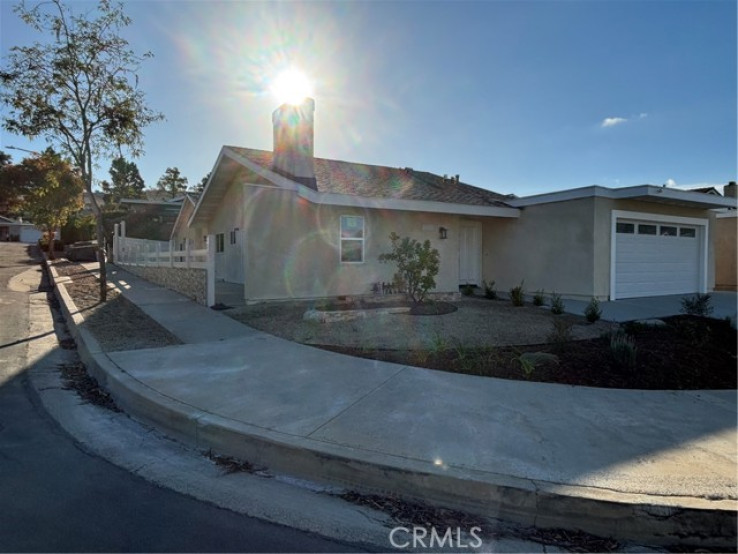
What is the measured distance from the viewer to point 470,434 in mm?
4023

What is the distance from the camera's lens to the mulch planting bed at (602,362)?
582 cm

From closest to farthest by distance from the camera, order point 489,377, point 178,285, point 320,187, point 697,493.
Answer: point 697,493
point 489,377
point 320,187
point 178,285

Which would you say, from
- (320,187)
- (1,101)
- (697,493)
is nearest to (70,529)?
(697,493)

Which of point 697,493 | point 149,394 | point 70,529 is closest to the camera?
point 70,529

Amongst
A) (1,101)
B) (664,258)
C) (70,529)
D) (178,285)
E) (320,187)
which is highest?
(1,101)

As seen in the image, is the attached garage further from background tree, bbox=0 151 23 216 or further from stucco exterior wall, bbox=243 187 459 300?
background tree, bbox=0 151 23 216

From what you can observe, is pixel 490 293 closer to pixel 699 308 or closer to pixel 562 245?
pixel 562 245

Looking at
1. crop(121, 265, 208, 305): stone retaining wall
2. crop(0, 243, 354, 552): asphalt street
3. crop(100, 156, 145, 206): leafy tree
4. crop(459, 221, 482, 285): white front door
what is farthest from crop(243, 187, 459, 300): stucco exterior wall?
crop(100, 156, 145, 206): leafy tree

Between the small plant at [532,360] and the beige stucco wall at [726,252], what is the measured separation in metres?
15.1

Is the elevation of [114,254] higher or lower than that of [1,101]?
lower

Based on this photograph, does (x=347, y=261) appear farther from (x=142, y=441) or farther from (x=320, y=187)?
(x=142, y=441)

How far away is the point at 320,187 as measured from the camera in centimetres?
1209

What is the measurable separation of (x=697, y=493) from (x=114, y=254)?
1176 inches

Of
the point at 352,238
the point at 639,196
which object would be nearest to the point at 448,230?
the point at 352,238
